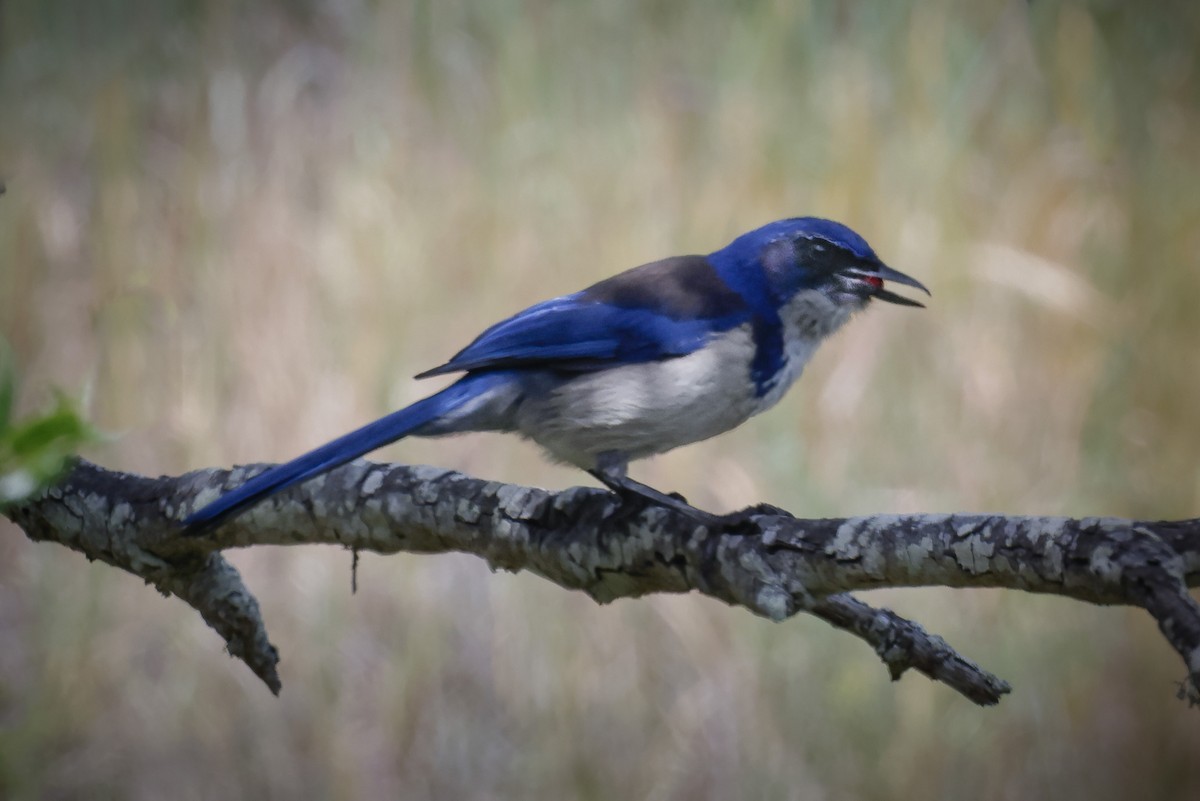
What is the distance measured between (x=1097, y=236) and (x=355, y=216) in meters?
1.87

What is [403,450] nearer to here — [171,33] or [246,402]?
[246,402]

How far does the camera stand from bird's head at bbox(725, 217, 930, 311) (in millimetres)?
2123

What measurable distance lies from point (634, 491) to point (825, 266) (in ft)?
1.67

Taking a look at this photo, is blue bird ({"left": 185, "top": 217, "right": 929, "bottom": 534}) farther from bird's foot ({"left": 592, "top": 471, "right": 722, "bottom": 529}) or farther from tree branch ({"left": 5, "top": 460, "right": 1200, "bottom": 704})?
tree branch ({"left": 5, "top": 460, "right": 1200, "bottom": 704})

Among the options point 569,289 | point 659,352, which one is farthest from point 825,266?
point 569,289

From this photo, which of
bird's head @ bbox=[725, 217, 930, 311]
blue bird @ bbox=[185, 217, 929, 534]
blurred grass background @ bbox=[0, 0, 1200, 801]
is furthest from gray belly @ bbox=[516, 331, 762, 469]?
blurred grass background @ bbox=[0, 0, 1200, 801]

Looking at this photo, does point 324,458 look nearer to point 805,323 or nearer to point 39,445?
point 805,323

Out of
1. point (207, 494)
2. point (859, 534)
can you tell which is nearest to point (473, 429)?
point (207, 494)

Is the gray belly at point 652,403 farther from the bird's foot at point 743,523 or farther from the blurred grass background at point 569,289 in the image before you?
the blurred grass background at point 569,289

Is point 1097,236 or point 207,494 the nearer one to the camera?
point 207,494

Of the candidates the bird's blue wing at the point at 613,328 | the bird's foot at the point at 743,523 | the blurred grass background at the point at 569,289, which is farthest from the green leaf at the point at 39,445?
the blurred grass background at the point at 569,289

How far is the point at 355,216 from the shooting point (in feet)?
12.0

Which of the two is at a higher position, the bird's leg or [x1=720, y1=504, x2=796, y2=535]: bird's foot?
the bird's leg

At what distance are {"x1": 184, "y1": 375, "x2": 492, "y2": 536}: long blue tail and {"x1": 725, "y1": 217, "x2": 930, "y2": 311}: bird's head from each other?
1.69 ft
